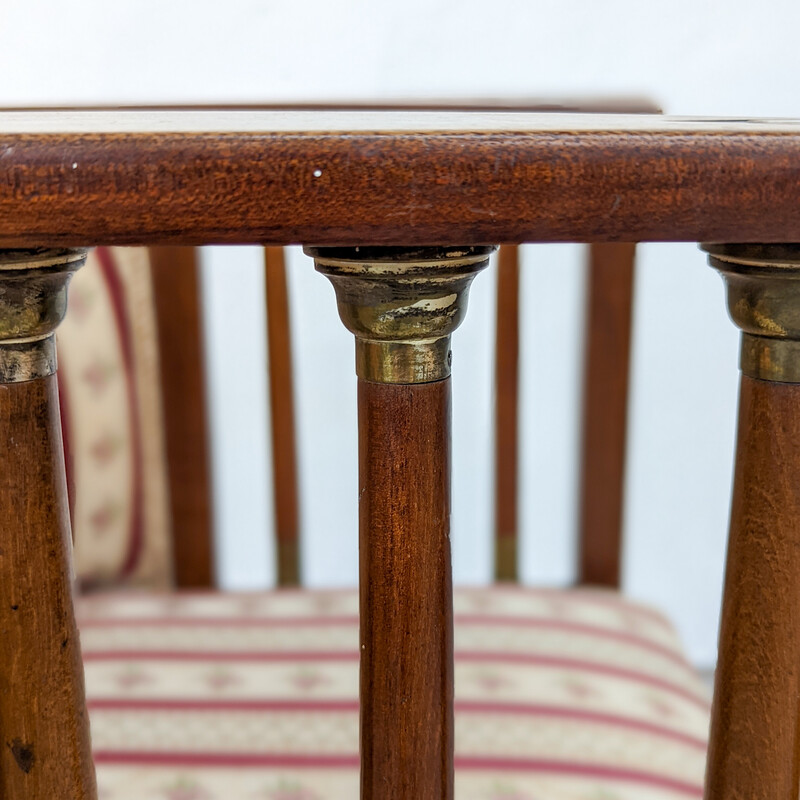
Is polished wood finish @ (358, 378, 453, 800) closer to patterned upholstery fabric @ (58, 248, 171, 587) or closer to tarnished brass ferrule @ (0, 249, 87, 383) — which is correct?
tarnished brass ferrule @ (0, 249, 87, 383)

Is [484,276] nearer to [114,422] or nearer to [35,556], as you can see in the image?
[114,422]

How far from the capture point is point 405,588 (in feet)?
0.98

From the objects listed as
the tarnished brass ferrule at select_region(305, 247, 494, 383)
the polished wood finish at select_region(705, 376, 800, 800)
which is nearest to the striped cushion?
the polished wood finish at select_region(705, 376, 800, 800)

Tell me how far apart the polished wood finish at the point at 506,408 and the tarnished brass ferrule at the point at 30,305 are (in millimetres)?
549

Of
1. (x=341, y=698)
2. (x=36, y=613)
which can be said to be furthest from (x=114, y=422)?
(x=36, y=613)

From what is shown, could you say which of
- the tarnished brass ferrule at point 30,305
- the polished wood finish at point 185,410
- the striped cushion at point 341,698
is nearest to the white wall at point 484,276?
the polished wood finish at point 185,410

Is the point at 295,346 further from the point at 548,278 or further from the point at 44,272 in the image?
the point at 44,272

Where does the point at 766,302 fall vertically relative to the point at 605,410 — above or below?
above

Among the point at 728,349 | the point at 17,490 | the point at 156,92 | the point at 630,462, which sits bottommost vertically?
the point at 630,462

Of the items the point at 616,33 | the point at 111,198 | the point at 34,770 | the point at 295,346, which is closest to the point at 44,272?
the point at 111,198

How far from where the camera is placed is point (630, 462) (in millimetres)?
1168

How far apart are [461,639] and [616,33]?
70 centimetres

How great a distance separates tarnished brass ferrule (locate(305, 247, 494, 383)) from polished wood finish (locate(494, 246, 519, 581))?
523 millimetres

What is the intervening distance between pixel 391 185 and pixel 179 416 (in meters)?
0.67
